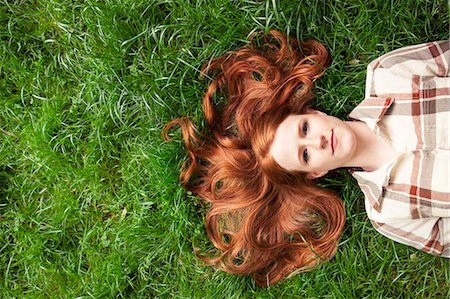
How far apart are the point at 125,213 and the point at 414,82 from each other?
2.14 m

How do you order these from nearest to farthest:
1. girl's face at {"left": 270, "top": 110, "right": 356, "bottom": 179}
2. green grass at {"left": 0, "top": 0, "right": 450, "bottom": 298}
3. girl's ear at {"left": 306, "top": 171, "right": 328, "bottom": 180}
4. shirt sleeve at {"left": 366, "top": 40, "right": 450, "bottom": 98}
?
girl's face at {"left": 270, "top": 110, "right": 356, "bottom": 179}, shirt sleeve at {"left": 366, "top": 40, "right": 450, "bottom": 98}, girl's ear at {"left": 306, "top": 171, "right": 328, "bottom": 180}, green grass at {"left": 0, "top": 0, "right": 450, "bottom": 298}

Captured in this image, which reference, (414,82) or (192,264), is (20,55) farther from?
(414,82)

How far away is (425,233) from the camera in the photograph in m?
3.56

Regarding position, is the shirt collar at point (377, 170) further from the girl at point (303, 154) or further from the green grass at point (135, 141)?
the green grass at point (135, 141)

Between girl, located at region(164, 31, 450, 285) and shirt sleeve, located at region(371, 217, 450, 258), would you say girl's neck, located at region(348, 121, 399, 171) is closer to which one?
girl, located at region(164, 31, 450, 285)

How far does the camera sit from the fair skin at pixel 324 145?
3363mm

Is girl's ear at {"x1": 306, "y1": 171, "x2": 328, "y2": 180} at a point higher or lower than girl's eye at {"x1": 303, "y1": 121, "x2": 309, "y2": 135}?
lower

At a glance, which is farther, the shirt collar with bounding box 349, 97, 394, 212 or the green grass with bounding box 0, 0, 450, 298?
the green grass with bounding box 0, 0, 450, 298

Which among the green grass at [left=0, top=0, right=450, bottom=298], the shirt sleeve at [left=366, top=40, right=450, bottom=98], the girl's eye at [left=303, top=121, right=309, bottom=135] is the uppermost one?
the shirt sleeve at [left=366, top=40, right=450, bottom=98]

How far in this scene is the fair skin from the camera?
3363mm

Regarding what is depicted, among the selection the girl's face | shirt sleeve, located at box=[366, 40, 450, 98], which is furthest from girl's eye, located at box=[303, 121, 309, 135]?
shirt sleeve, located at box=[366, 40, 450, 98]

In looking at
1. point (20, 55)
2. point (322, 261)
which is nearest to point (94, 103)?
point (20, 55)

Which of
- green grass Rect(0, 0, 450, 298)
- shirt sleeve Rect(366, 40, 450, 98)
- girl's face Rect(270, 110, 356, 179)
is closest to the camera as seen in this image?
girl's face Rect(270, 110, 356, 179)

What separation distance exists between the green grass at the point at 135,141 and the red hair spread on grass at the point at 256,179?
90 mm
